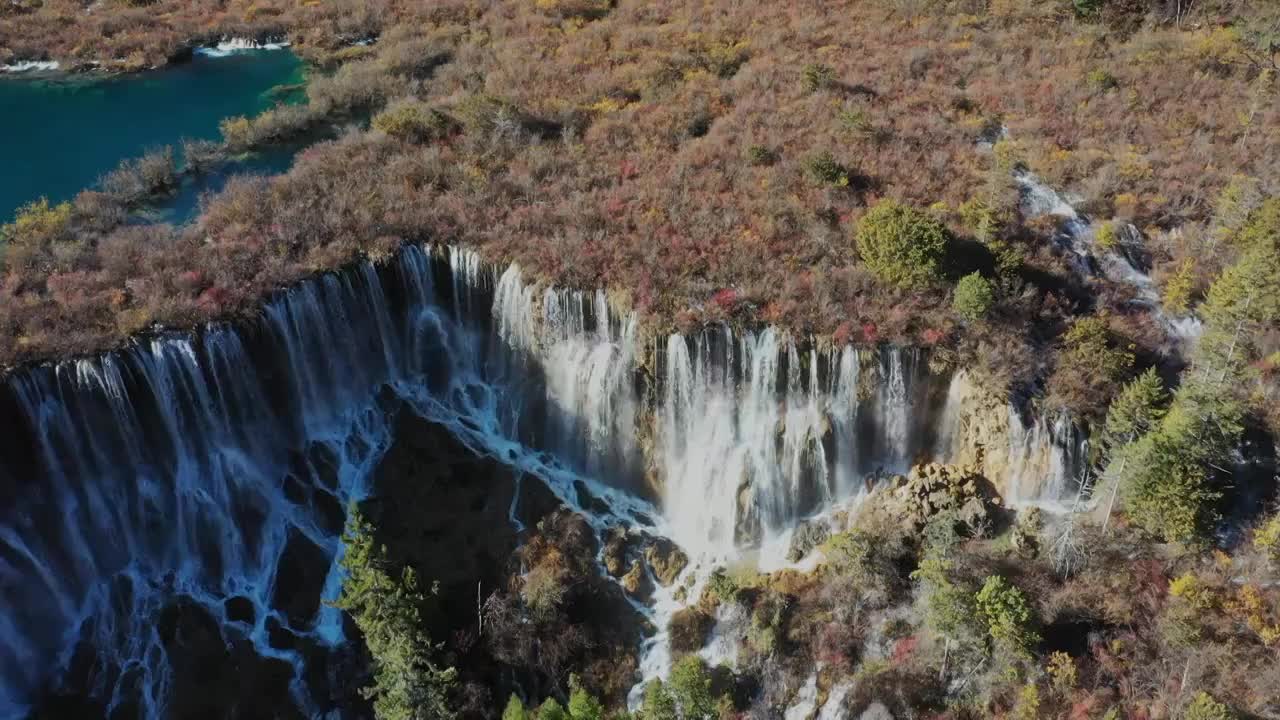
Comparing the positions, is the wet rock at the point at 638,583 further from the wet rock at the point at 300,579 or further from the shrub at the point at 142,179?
the shrub at the point at 142,179

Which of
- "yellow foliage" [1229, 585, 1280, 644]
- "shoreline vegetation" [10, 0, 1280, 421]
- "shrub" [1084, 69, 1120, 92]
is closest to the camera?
"yellow foliage" [1229, 585, 1280, 644]

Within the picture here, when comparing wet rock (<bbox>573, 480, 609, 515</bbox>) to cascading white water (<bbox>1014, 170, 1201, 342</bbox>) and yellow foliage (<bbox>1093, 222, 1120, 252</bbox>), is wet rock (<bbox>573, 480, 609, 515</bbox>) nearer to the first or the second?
cascading white water (<bbox>1014, 170, 1201, 342</bbox>)

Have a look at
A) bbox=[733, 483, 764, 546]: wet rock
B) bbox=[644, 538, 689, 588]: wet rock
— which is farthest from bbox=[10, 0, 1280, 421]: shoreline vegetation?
bbox=[644, 538, 689, 588]: wet rock

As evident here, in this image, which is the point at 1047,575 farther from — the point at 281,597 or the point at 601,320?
the point at 281,597

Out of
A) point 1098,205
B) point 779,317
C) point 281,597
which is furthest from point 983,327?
point 281,597

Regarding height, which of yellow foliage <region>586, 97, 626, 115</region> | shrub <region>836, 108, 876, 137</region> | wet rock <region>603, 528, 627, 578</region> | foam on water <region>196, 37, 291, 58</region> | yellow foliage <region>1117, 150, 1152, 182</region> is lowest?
wet rock <region>603, 528, 627, 578</region>

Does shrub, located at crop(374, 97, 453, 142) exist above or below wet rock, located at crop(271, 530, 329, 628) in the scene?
above
